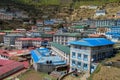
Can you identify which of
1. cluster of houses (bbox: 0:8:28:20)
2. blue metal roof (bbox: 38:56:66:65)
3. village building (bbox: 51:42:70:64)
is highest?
cluster of houses (bbox: 0:8:28:20)

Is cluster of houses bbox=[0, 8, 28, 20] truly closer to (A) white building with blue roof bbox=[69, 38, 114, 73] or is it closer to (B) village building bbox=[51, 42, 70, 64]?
(B) village building bbox=[51, 42, 70, 64]

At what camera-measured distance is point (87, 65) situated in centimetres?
2353

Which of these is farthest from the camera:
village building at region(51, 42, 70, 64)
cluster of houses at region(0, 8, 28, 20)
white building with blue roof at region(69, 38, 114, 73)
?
cluster of houses at region(0, 8, 28, 20)

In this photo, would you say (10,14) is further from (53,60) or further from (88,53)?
(88,53)

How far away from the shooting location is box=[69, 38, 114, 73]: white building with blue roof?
23250mm

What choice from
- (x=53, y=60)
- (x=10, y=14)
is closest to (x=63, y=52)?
(x=53, y=60)

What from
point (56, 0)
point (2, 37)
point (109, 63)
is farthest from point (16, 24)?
point (109, 63)

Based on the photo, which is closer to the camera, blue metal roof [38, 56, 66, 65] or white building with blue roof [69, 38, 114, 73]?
white building with blue roof [69, 38, 114, 73]

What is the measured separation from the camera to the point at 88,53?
23.3 metres

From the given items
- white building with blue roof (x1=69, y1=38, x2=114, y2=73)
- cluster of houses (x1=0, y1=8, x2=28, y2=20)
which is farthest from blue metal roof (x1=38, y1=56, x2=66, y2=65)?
cluster of houses (x1=0, y1=8, x2=28, y2=20)

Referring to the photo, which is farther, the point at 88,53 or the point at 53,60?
the point at 53,60

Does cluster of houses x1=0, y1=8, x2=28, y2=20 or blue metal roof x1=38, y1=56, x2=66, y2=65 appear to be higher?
cluster of houses x1=0, y1=8, x2=28, y2=20

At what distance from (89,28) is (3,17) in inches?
1336

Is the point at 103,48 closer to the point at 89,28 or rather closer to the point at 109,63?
the point at 109,63
